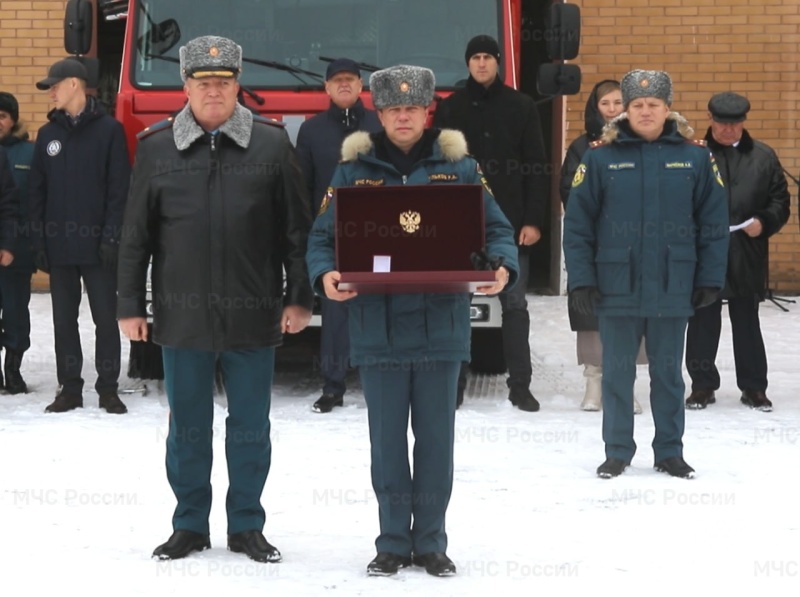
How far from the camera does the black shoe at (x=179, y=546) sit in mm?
5824

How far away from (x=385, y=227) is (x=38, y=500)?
228cm

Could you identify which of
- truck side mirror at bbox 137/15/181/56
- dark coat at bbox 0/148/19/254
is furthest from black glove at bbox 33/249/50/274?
truck side mirror at bbox 137/15/181/56

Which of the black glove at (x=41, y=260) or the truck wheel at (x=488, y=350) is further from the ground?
the black glove at (x=41, y=260)

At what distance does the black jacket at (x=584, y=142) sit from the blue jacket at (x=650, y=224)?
1662mm

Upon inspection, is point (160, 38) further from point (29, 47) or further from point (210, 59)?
point (29, 47)

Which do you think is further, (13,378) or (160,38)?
(13,378)

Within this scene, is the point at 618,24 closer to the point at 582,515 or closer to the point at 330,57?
the point at 330,57

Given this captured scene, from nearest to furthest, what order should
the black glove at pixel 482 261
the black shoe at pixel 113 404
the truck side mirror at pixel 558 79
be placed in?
the black glove at pixel 482 261 < the black shoe at pixel 113 404 < the truck side mirror at pixel 558 79

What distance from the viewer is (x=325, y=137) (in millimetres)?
9008

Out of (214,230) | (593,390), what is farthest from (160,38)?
(214,230)

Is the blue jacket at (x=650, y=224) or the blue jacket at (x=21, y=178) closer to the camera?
the blue jacket at (x=650, y=224)

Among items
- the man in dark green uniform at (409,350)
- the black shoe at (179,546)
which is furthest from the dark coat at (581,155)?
the black shoe at (179,546)

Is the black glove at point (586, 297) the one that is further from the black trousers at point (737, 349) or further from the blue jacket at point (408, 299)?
the black trousers at point (737, 349)

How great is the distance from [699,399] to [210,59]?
183 inches
